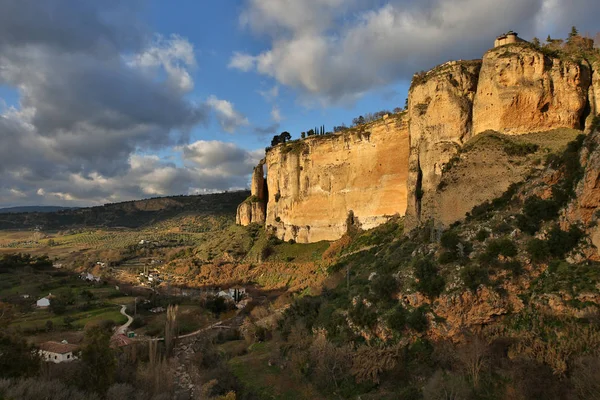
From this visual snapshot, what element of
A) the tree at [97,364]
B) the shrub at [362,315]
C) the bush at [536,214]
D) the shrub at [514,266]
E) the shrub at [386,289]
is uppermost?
the bush at [536,214]

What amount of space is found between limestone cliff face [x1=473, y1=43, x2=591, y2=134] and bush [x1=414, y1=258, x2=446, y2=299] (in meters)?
10.9

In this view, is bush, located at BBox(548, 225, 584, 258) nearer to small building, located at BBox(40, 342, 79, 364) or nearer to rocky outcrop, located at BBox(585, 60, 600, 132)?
rocky outcrop, located at BBox(585, 60, 600, 132)

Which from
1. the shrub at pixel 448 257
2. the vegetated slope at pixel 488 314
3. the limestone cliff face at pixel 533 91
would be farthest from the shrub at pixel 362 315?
the limestone cliff face at pixel 533 91

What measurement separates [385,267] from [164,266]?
2031 inches

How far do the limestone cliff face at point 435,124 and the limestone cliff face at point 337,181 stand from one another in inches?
409

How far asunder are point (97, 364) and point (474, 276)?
691 inches

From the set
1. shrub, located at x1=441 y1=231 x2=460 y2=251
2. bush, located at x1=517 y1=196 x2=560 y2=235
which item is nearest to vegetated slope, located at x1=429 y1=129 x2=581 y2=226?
shrub, located at x1=441 y1=231 x2=460 y2=251

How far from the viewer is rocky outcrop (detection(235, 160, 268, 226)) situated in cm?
6856

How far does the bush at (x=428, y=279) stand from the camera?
17.6 meters

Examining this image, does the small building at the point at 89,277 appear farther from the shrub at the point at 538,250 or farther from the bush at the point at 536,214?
the shrub at the point at 538,250

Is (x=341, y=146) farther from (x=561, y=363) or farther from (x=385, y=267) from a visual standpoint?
(x=561, y=363)

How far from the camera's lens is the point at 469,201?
22.5 meters

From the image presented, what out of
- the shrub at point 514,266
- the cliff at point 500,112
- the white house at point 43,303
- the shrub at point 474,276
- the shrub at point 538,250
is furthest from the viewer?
the white house at point 43,303

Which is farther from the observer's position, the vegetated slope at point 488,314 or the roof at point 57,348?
the roof at point 57,348
